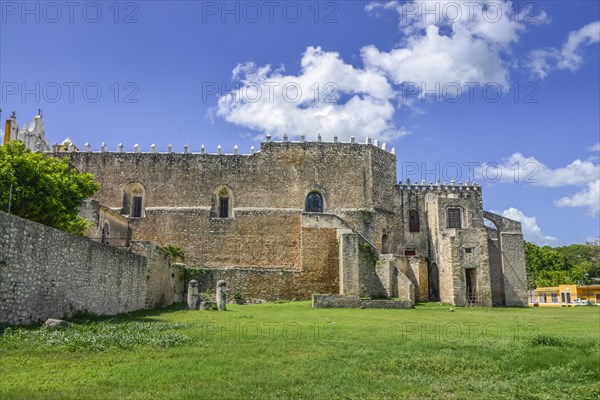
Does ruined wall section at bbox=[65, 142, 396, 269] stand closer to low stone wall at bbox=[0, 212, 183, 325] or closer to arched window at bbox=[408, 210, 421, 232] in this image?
arched window at bbox=[408, 210, 421, 232]

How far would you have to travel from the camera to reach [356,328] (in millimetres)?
15242

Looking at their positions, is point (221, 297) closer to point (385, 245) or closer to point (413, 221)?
point (385, 245)

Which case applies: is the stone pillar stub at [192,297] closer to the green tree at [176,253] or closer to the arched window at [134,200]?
the green tree at [176,253]

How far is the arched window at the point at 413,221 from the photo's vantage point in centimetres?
4125

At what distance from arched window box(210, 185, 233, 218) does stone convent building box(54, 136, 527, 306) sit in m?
0.08

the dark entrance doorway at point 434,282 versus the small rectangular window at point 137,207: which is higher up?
the small rectangular window at point 137,207

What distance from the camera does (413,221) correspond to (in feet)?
136

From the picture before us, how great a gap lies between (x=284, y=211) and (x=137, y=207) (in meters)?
10.3

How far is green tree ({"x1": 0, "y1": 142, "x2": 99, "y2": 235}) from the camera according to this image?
20.1 m

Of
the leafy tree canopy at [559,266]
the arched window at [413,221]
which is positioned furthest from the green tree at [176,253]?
the leafy tree canopy at [559,266]

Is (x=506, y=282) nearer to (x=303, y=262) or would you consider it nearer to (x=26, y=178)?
(x=303, y=262)

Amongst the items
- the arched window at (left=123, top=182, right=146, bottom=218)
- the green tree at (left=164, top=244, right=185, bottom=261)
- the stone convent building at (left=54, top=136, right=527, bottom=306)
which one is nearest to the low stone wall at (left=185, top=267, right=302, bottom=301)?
the stone convent building at (left=54, top=136, right=527, bottom=306)

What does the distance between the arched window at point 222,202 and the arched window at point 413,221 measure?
13345mm

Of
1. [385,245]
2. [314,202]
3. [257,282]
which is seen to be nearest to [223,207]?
[314,202]
